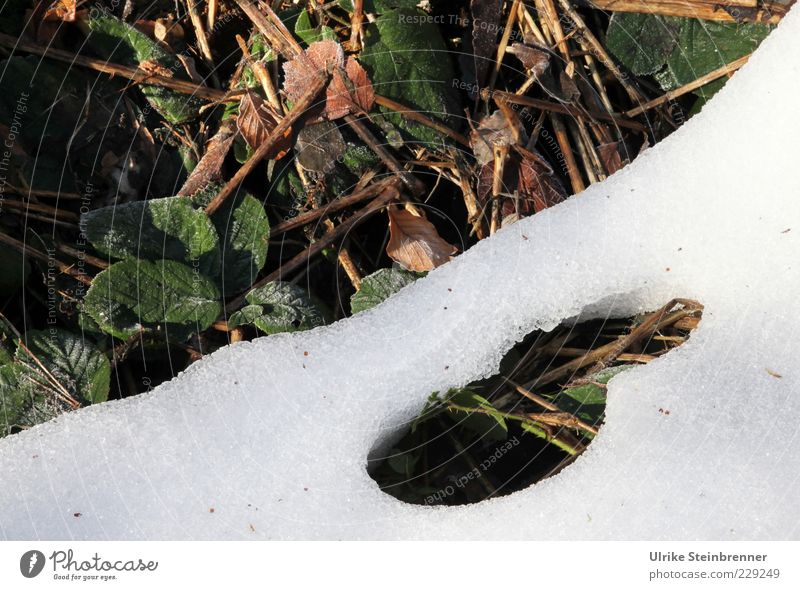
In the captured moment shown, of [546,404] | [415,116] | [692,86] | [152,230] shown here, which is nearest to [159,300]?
[152,230]

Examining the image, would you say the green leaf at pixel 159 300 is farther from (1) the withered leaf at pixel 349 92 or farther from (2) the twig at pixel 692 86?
(2) the twig at pixel 692 86

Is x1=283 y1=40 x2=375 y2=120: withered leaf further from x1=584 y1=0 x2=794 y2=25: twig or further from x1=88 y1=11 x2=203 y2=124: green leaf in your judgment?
x1=584 y1=0 x2=794 y2=25: twig

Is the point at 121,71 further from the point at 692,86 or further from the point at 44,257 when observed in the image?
the point at 692,86

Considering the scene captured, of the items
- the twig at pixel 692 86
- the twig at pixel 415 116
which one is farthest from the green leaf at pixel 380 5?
the twig at pixel 692 86

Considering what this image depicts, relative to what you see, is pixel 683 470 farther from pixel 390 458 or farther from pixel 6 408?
pixel 6 408

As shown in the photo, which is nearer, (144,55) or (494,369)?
(494,369)

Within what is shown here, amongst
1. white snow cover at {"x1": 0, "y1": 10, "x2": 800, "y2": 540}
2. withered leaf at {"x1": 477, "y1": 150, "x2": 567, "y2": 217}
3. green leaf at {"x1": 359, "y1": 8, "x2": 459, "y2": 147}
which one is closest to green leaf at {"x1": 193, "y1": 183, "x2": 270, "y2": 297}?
white snow cover at {"x1": 0, "y1": 10, "x2": 800, "y2": 540}
